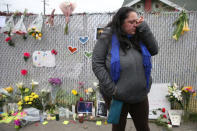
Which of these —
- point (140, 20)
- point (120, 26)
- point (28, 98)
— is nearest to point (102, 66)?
point (120, 26)

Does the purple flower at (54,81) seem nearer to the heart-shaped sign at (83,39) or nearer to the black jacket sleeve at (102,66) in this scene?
the heart-shaped sign at (83,39)

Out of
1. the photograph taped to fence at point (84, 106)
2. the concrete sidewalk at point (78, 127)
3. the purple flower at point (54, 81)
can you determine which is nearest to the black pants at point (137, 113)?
the concrete sidewalk at point (78, 127)

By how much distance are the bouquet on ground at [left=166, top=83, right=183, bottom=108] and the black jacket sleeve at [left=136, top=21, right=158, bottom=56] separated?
157 cm

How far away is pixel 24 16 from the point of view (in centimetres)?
308

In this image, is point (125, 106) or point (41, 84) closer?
point (125, 106)

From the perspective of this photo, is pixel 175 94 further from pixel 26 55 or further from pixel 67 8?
pixel 26 55

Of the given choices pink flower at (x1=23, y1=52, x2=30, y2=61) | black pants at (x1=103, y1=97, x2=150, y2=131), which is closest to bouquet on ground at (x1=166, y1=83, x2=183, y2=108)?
black pants at (x1=103, y1=97, x2=150, y2=131)

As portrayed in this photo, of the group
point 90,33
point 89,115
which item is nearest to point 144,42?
point 90,33

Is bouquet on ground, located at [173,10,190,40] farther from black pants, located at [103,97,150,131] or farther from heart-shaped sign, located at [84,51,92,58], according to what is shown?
black pants, located at [103,97,150,131]

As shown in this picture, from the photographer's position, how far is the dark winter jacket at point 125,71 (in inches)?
52.2

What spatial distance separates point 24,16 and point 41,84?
56.7 inches

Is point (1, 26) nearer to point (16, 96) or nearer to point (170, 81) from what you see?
point (16, 96)

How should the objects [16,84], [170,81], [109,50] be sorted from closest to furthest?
[109,50], [170,81], [16,84]

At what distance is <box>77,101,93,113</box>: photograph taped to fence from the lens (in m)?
3.06
